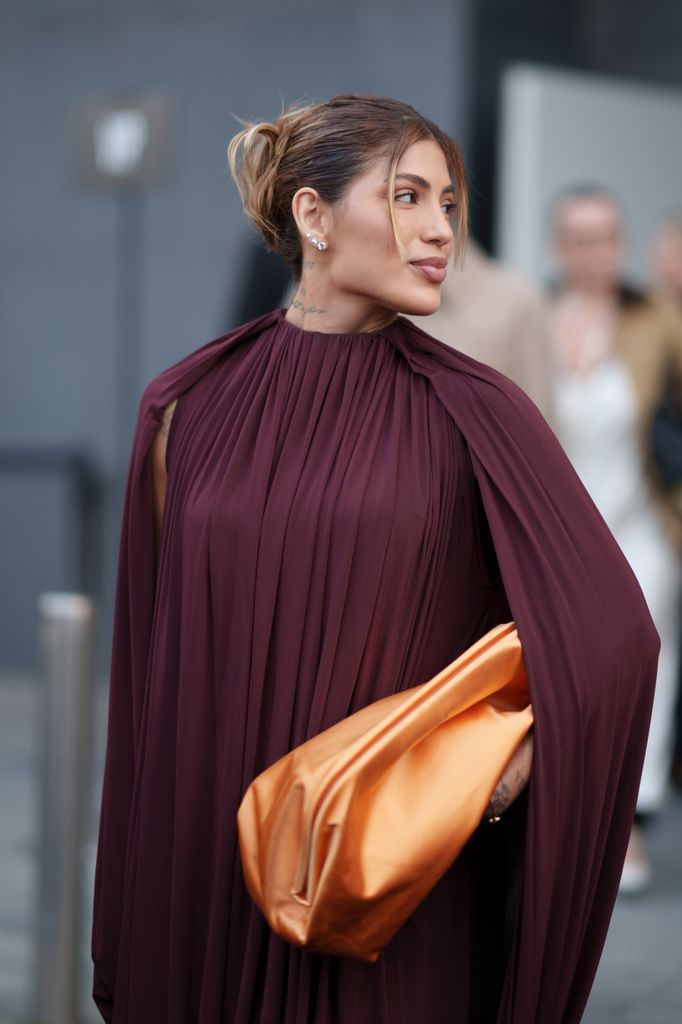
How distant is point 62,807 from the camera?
3945 millimetres

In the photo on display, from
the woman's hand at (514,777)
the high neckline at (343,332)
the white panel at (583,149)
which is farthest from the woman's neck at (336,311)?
the white panel at (583,149)

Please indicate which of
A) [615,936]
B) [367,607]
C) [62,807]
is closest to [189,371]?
[367,607]

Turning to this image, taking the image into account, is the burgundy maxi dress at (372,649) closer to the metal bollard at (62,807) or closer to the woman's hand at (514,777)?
the woman's hand at (514,777)

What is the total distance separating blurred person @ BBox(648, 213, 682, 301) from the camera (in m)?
6.77

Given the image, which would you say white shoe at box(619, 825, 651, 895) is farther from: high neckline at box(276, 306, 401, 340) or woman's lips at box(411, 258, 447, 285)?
woman's lips at box(411, 258, 447, 285)

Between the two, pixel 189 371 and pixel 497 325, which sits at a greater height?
pixel 189 371

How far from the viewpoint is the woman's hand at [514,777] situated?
2219mm

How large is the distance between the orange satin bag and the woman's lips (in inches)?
21.6

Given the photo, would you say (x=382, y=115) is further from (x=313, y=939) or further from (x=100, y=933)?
(x=100, y=933)

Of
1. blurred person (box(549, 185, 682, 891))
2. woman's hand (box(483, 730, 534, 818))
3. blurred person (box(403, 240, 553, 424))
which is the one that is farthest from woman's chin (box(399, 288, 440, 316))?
blurred person (box(549, 185, 682, 891))

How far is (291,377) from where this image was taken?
2.49 metres

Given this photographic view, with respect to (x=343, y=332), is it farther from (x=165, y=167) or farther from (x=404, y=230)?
(x=165, y=167)

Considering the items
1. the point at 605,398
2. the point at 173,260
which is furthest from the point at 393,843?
the point at 173,260

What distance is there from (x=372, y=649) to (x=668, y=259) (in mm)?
4819
